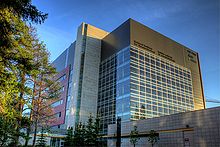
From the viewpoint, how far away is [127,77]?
46.7m

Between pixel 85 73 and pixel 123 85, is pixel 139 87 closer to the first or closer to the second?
pixel 123 85

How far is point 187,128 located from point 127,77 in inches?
965

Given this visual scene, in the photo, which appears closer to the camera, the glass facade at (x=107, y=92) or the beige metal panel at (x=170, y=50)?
the glass facade at (x=107, y=92)

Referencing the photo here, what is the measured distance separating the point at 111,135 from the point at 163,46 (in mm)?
32458

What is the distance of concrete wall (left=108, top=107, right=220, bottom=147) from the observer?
20547 mm

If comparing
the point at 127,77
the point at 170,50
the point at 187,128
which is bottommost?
the point at 187,128

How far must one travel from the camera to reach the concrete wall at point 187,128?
20.5 m

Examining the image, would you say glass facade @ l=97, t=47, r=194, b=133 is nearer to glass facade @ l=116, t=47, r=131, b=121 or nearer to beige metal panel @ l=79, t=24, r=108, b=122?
glass facade @ l=116, t=47, r=131, b=121

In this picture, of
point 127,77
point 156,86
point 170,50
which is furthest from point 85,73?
point 170,50

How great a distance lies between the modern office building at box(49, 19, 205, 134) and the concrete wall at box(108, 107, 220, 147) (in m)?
14.7

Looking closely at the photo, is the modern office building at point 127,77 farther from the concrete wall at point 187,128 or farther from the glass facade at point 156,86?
the concrete wall at point 187,128

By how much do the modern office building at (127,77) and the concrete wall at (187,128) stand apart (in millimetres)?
14710

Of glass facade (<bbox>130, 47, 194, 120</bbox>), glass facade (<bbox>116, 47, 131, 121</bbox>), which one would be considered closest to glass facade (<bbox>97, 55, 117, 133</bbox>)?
glass facade (<bbox>116, 47, 131, 121</bbox>)

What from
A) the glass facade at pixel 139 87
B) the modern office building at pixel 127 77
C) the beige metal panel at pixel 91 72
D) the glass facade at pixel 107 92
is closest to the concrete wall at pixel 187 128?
the glass facade at pixel 139 87
